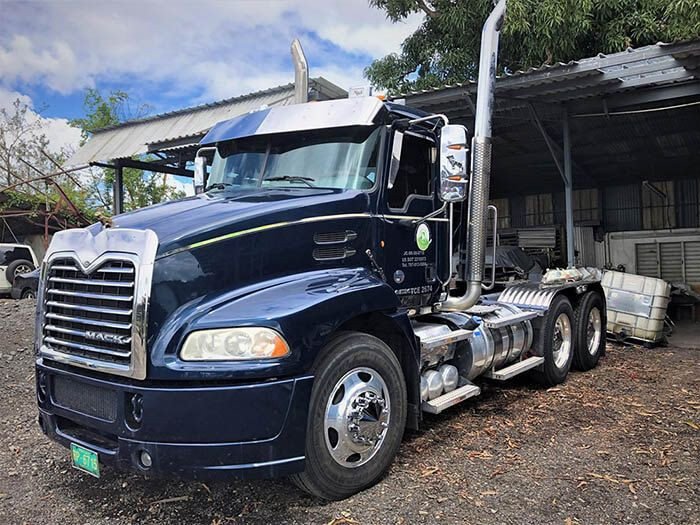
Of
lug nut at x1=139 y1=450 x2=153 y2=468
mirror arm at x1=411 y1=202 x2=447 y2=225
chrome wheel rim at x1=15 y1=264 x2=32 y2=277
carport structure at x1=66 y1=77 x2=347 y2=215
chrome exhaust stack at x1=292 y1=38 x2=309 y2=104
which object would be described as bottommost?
lug nut at x1=139 y1=450 x2=153 y2=468

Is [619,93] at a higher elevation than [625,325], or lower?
higher

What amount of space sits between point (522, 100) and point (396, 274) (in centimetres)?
559

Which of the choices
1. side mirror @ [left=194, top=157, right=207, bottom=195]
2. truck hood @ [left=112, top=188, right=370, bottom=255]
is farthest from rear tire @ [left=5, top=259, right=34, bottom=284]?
truck hood @ [left=112, top=188, right=370, bottom=255]

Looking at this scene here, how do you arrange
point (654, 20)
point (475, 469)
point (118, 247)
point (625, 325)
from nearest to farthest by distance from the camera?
point (118, 247) < point (475, 469) < point (625, 325) < point (654, 20)

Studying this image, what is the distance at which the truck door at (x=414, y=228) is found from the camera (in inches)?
170

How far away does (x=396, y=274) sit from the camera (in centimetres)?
438

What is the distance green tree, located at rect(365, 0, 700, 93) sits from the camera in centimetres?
1177

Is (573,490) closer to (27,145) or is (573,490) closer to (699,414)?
(699,414)

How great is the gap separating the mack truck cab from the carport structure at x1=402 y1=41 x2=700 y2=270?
353cm

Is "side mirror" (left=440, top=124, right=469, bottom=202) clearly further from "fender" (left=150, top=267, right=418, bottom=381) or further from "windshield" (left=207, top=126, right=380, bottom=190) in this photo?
"fender" (left=150, top=267, right=418, bottom=381)

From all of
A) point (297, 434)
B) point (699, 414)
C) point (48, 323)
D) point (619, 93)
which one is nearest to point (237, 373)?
point (297, 434)

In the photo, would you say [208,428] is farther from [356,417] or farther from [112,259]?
[112,259]

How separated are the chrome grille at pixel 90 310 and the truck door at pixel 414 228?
1856 mm

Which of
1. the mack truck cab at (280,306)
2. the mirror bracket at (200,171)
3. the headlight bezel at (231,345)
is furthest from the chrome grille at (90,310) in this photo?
the mirror bracket at (200,171)
